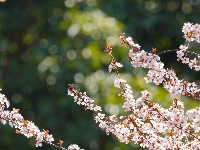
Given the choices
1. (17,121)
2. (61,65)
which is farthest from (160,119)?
(61,65)

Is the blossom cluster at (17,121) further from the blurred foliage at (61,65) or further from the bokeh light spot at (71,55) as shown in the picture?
the bokeh light spot at (71,55)

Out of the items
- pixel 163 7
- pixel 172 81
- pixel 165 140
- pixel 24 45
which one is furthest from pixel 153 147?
pixel 163 7

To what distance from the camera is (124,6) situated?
10.2 metres

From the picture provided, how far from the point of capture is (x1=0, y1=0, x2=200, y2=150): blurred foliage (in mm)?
8133

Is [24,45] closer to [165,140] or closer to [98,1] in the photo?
[98,1]

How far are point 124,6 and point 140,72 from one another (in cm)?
173

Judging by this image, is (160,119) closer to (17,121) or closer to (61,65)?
(17,121)

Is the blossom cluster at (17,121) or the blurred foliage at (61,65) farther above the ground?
the blurred foliage at (61,65)

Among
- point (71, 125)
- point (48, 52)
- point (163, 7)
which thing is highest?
point (163, 7)

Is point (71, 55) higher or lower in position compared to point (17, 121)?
higher

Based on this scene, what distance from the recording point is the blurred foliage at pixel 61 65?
8.13 meters

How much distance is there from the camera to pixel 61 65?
8328mm

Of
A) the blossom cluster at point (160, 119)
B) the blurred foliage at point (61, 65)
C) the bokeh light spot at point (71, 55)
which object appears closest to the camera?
the blossom cluster at point (160, 119)

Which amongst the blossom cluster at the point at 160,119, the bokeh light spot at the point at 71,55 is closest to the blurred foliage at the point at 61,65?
the bokeh light spot at the point at 71,55
